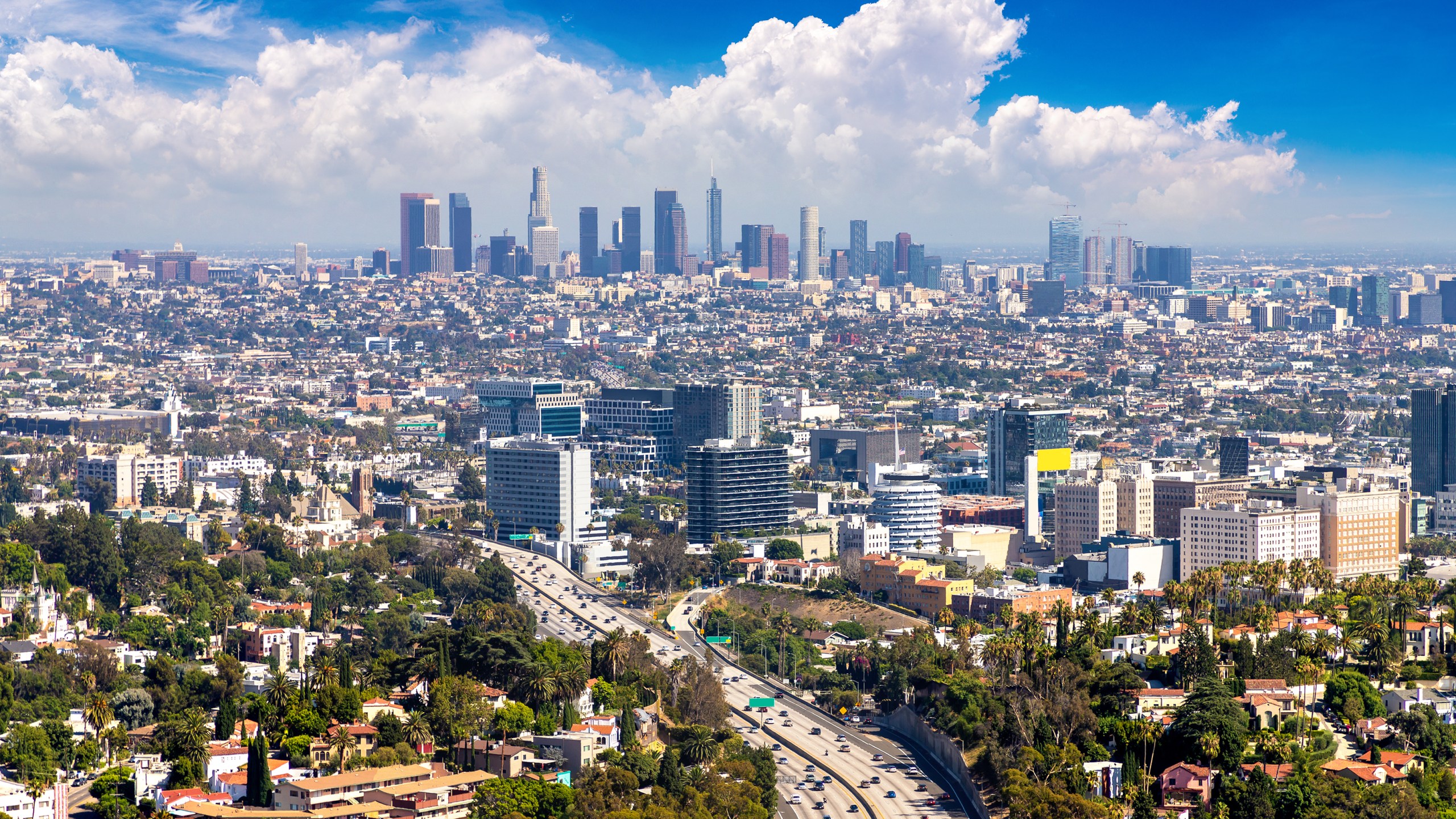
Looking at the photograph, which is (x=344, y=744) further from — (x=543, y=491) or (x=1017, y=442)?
(x=1017, y=442)

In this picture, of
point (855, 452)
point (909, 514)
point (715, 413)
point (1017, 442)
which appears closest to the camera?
point (909, 514)

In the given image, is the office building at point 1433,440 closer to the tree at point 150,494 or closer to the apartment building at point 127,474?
the tree at point 150,494

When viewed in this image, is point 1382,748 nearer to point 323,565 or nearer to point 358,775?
point 358,775

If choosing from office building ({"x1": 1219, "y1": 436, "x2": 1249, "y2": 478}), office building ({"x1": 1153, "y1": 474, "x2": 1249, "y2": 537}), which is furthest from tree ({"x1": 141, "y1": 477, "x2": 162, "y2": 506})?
office building ({"x1": 1219, "y1": 436, "x2": 1249, "y2": 478})

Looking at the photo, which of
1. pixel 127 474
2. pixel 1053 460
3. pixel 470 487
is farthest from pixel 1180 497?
pixel 127 474

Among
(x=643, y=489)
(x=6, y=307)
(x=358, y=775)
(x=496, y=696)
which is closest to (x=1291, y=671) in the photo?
(x=496, y=696)
